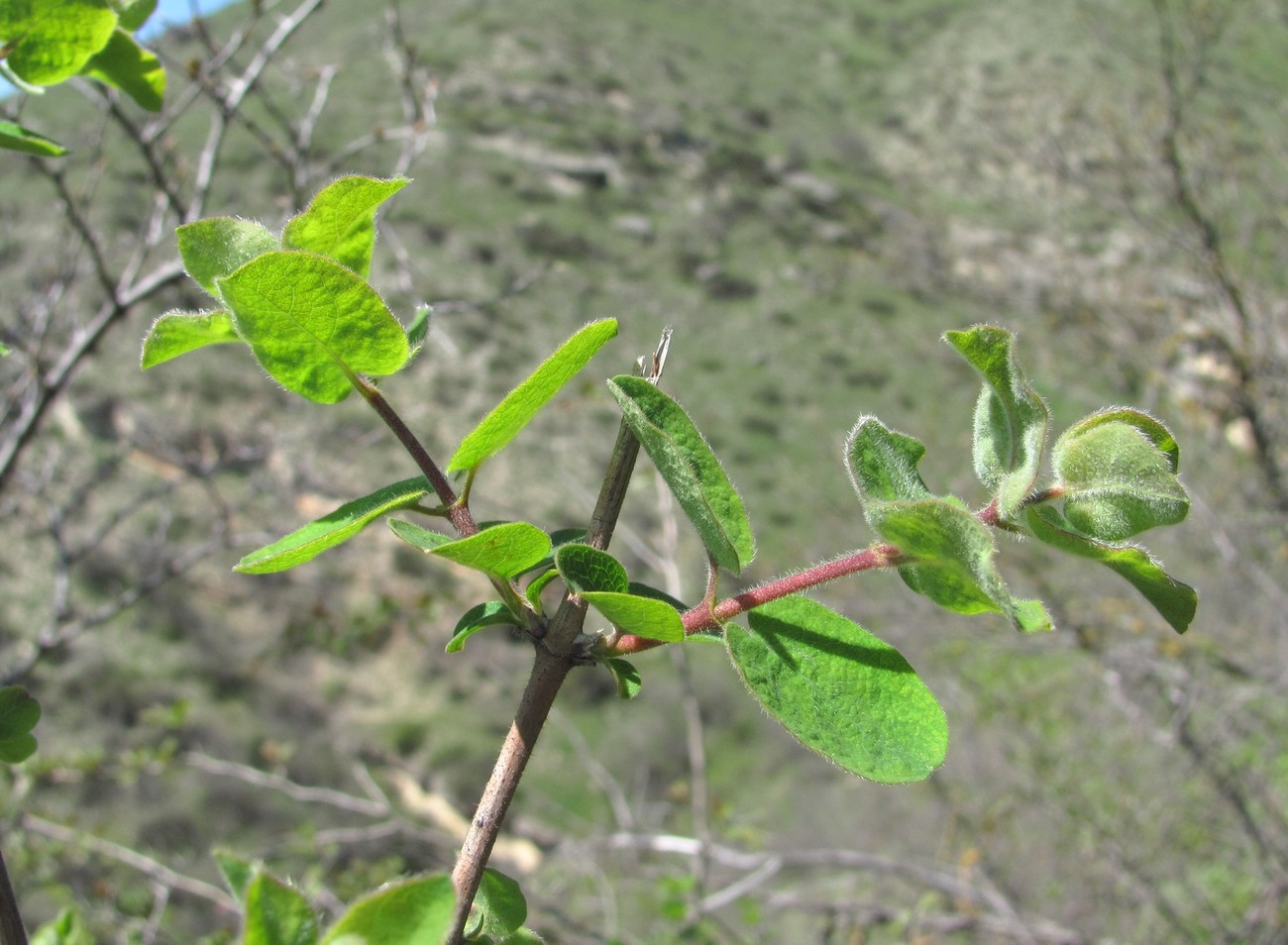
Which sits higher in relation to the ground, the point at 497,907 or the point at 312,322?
the point at 312,322

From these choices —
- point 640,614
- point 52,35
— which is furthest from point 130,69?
point 640,614

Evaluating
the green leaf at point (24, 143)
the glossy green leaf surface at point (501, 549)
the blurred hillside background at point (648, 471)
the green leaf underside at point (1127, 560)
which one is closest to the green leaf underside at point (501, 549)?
the glossy green leaf surface at point (501, 549)

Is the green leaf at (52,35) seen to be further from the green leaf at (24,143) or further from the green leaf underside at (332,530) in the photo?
the green leaf underside at (332,530)

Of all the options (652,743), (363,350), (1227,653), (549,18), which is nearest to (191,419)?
(652,743)

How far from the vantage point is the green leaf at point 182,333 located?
2.41ft

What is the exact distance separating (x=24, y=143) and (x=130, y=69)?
0.86 feet

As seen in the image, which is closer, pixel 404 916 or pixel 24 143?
pixel 404 916

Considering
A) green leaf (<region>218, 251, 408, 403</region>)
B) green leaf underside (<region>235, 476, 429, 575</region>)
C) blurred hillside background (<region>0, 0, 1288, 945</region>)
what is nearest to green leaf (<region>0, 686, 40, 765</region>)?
green leaf underside (<region>235, 476, 429, 575</region>)

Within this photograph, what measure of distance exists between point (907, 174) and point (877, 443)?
33.5 m

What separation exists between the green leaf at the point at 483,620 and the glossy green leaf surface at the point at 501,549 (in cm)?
6

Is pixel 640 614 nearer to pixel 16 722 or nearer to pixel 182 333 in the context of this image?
pixel 182 333

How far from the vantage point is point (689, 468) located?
0.61 m

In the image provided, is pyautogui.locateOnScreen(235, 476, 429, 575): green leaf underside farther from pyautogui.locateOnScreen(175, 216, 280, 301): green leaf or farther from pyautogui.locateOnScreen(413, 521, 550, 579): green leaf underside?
pyautogui.locateOnScreen(175, 216, 280, 301): green leaf

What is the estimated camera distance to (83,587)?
13.6 metres
